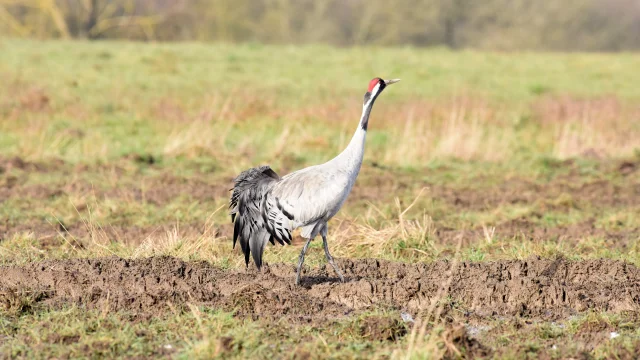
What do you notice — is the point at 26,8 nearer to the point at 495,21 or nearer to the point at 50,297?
the point at 495,21

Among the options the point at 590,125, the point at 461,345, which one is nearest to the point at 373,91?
the point at 461,345

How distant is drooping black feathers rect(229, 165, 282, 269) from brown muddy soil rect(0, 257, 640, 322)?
0.23 m

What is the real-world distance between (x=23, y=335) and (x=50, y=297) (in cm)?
78

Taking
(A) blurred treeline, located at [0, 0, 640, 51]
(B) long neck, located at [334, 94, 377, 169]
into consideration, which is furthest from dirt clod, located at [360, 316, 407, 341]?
(A) blurred treeline, located at [0, 0, 640, 51]

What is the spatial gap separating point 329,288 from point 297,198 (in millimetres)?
702

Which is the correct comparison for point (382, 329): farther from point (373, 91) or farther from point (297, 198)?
point (373, 91)

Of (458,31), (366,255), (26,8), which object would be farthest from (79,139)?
(458,31)

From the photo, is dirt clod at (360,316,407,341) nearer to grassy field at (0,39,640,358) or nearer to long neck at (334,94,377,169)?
grassy field at (0,39,640,358)

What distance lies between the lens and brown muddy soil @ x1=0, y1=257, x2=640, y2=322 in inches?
231

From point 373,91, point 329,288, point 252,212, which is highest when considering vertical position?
point 373,91

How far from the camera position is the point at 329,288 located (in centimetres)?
637

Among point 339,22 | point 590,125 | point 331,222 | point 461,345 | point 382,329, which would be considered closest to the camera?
point 461,345

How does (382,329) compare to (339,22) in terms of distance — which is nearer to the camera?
(382,329)

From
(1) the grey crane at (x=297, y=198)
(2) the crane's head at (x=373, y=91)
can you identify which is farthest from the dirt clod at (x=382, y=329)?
(2) the crane's head at (x=373, y=91)
